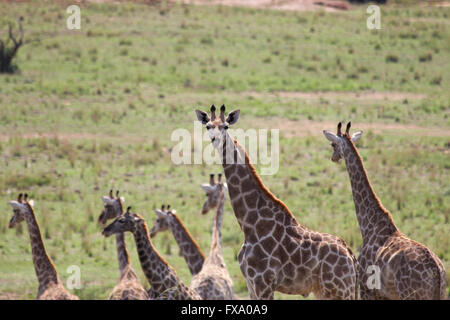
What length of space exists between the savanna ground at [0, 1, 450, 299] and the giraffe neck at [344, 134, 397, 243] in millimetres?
5267

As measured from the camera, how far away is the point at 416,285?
29.1ft

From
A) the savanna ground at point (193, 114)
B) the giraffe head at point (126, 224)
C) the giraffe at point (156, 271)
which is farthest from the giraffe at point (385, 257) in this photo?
the savanna ground at point (193, 114)

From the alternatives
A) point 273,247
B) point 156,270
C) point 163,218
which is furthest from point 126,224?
point 273,247

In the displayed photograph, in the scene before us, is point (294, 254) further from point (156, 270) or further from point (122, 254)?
point (122, 254)

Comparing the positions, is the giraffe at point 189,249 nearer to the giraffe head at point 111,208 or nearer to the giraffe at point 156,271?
the giraffe head at point 111,208

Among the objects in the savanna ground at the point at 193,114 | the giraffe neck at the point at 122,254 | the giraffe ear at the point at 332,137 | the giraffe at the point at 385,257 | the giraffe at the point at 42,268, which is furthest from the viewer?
the savanna ground at the point at 193,114

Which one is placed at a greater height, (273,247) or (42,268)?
(273,247)

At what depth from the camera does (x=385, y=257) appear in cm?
941

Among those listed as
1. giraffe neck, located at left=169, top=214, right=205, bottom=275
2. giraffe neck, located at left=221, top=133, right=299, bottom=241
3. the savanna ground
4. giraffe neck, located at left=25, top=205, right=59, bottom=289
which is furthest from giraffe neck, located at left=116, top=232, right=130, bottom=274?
giraffe neck, located at left=221, top=133, right=299, bottom=241

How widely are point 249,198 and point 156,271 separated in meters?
2.58

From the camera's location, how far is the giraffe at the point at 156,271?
396 inches

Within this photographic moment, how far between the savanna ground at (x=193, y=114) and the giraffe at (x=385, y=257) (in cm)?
530
